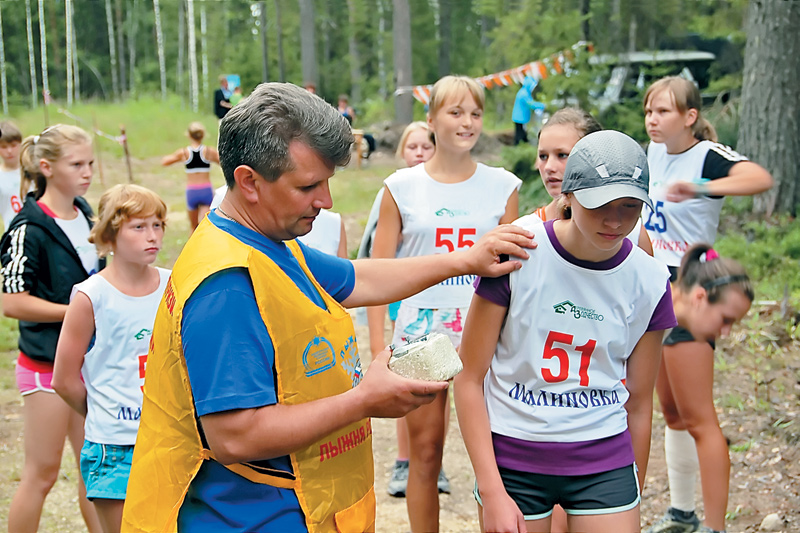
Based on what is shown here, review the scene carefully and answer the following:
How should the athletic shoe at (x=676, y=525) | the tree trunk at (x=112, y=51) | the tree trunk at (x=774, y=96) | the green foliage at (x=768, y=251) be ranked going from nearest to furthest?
1. the athletic shoe at (x=676, y=525)
2. the green foliage at (x=768, y=251)
3. the tree trunk at (x=774, y=96)
4. the tree trunk at (x=112, y=51)

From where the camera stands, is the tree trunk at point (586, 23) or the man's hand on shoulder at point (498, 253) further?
the tree trunk at point (586, 23)

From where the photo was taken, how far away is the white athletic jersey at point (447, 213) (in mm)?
3994

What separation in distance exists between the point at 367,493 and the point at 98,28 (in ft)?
220

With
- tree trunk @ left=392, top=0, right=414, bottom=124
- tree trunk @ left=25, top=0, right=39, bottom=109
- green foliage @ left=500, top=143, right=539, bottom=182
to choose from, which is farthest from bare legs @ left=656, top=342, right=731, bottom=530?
tree trunk @ left=25, top=0, right=39, bottom=109

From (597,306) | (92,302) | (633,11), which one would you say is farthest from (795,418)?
(633,11)

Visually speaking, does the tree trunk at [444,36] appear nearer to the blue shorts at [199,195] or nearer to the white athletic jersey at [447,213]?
the blue shorts at [199,195]

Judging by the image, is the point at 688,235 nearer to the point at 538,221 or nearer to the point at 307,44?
the point at 538,221

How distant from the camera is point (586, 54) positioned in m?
11.7

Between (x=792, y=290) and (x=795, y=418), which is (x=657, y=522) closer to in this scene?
(x=795, y=418)

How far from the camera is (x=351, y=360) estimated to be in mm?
2096

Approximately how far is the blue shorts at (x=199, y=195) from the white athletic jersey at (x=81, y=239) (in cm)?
775

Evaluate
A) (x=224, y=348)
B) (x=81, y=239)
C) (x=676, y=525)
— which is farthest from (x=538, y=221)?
(x=81, y=239)

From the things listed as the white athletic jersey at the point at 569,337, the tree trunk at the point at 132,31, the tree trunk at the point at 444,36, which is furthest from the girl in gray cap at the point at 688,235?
the tree trunk at the point at 132,31

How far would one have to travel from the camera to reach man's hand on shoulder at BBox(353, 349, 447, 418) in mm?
1834
